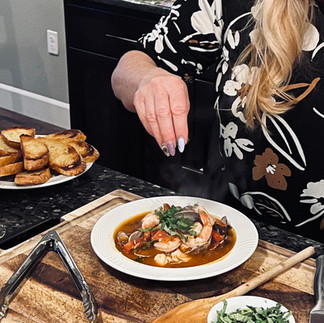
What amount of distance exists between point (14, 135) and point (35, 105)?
8.86 ft

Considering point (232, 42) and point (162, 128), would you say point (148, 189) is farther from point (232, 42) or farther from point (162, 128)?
point (232, 42)

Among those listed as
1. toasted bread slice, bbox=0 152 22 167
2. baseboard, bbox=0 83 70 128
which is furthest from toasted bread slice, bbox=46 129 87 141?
baseboard, bbox=0 83 70 128

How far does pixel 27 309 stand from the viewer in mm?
940

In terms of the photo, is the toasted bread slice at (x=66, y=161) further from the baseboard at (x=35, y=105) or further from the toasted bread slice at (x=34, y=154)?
the baseboard at (x=35, y=105)

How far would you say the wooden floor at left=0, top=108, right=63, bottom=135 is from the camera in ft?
13.1

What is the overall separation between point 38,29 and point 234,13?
2679 millimetres

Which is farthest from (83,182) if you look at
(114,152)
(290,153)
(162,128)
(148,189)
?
(114,152)

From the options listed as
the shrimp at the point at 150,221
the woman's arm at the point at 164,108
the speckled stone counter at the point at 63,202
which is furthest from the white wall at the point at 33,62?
the shrimp at the point at 150,221

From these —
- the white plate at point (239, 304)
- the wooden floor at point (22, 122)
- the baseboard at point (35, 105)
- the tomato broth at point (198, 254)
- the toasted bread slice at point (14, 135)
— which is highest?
the white plate at point (239, 304)

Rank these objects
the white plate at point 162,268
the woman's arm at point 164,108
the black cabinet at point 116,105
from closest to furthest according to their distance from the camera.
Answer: the white plate at point 162,268
the woman's arm at point 164,108
the black cabinet at point 116,105

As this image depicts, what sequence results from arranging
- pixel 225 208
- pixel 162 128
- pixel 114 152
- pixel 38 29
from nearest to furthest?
pixel 162 128 < pixel 225 208 < pixel 114 152 < pixel 38 29

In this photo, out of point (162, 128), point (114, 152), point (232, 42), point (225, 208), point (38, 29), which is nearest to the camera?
point (162, 128)

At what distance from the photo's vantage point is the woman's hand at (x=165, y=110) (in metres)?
1.09

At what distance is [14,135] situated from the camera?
1492 mm
